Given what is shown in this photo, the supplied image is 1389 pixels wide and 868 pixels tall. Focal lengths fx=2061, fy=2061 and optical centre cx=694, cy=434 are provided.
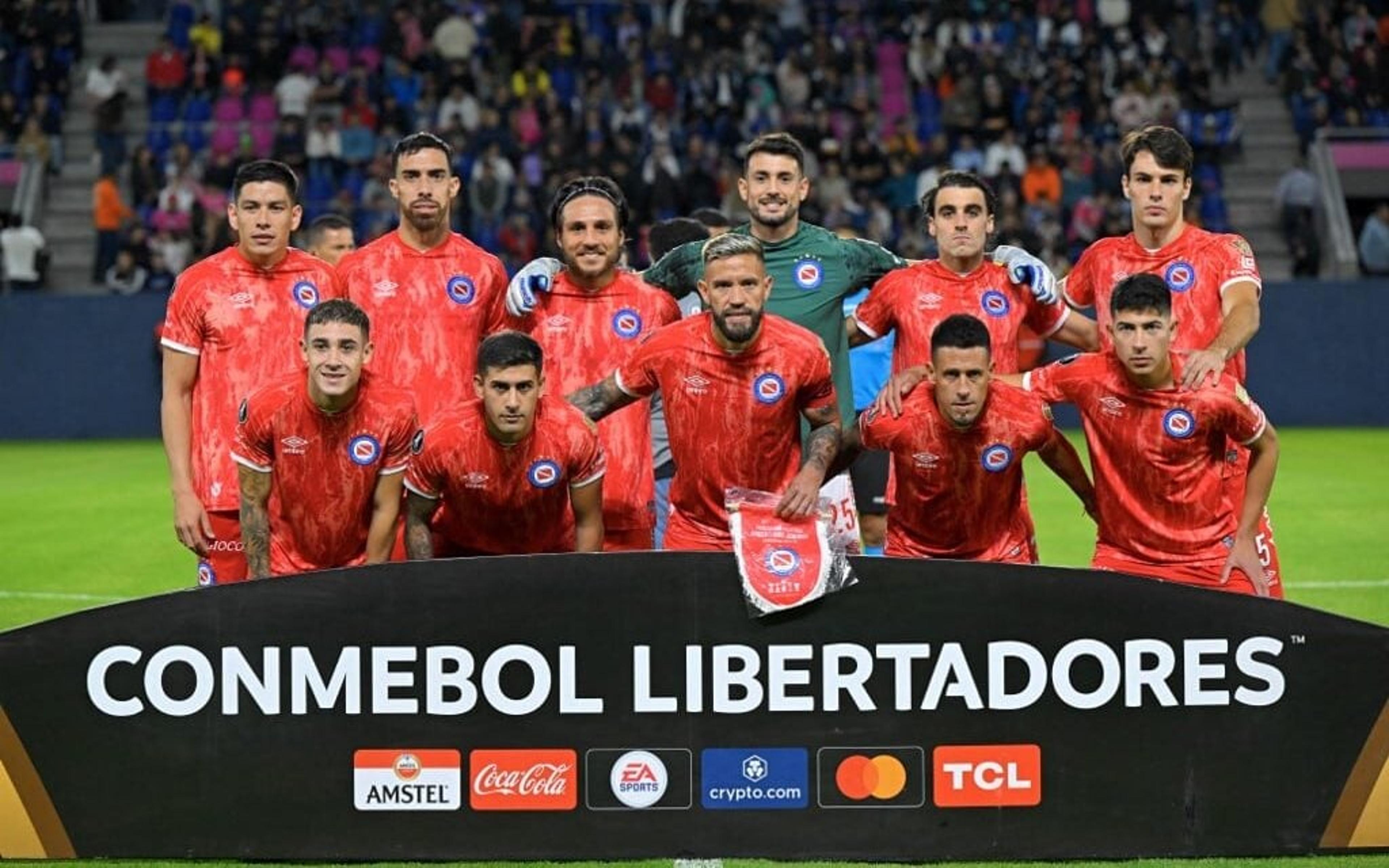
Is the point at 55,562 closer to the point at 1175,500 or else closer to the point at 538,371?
the point at 538,371

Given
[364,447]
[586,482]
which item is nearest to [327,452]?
[364,447]

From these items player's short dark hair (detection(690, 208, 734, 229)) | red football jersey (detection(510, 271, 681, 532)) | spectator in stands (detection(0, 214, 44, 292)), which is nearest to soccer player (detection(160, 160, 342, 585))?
red football jersey (detection(510, 271, 681, 532))

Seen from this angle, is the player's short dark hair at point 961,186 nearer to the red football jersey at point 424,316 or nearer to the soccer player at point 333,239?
the red football jersey at point 424,316

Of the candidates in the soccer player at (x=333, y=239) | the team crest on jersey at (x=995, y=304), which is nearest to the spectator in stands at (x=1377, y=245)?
the soccer player at (x=333, y=239)

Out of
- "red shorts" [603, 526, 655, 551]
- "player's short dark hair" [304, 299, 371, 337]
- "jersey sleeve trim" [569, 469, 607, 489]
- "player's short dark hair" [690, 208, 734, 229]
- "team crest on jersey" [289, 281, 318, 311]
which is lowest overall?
"red shorts" [603, 526, 655, 551]

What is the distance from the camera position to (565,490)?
282 inches

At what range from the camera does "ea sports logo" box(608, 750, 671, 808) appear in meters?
6.17

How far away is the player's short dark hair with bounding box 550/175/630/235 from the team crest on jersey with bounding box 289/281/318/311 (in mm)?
954

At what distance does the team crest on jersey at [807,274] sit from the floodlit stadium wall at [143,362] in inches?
598

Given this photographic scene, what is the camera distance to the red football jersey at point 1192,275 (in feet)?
26.0

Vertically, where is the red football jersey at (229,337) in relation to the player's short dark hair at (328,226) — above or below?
below

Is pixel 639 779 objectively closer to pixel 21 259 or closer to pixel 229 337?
pixel 229 337

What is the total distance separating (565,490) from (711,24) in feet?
70.5

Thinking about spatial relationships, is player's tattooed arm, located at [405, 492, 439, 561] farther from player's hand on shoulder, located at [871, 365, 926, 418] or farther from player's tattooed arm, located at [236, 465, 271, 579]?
player's hand on shoulder, located at [871, 365, 926, 418]
